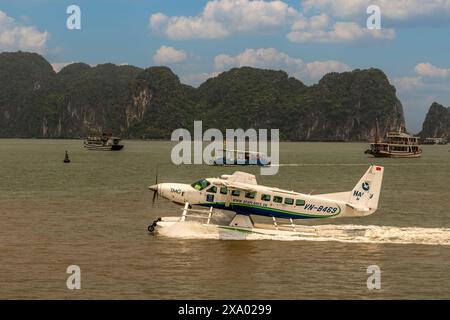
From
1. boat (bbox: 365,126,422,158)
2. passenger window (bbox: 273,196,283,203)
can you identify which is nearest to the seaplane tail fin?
passenger window (bbox: 273,196,283,203)

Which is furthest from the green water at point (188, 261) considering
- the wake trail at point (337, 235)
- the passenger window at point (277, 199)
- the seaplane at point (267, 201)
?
the passenger window at point (277, 199)

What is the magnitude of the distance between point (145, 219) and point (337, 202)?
15.6 metres

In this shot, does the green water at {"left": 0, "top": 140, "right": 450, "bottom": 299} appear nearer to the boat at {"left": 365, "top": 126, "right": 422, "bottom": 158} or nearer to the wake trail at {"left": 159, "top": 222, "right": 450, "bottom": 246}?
the wake trail at {"left": 159, "top": 222, "right": 450, "bottom": 246}

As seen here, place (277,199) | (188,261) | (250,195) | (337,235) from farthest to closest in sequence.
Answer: (337,235) → (277,199) → (250,195) → (188,261)

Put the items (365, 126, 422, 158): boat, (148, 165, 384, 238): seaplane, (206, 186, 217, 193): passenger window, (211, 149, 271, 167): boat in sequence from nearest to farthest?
(148, 165, 384, 238): seaplane, (206, 186, 217, 193): passenger window, (211, 149, 271, 167): boat, (365, 126, 422, 158): boat

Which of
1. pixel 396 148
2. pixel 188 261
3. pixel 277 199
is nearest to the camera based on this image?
pixel 188 261

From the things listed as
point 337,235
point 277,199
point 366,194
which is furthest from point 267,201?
point 366,194

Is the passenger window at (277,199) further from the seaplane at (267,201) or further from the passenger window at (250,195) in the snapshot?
the passenger window at (250,195)

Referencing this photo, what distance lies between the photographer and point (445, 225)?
1779 inches

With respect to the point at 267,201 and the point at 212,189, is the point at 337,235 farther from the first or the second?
the point at 212,189

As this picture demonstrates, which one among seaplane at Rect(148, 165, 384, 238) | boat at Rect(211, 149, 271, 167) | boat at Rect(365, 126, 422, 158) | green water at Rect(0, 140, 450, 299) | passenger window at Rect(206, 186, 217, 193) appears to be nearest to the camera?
green water at Rect(0, 140, 450, 299)

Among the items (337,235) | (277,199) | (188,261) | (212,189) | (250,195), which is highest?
(212,189)
